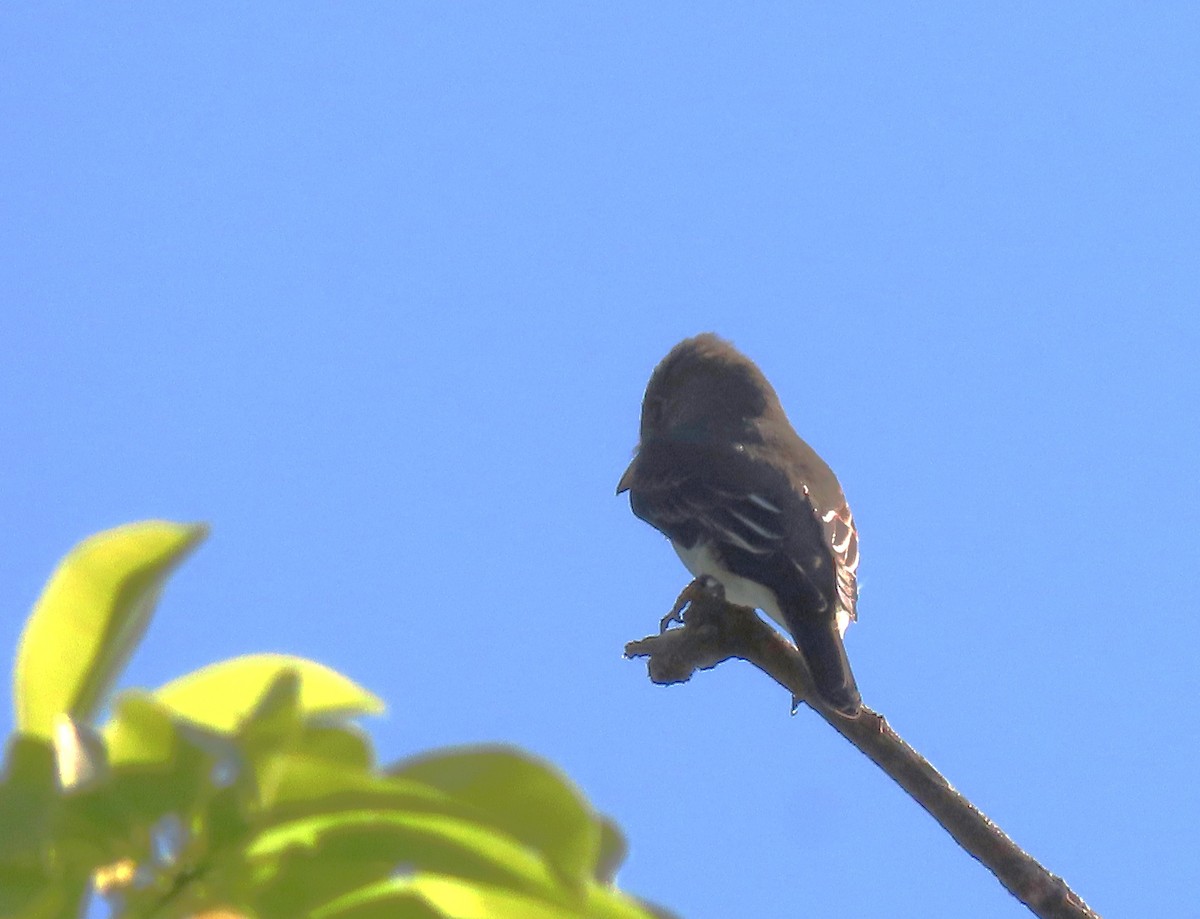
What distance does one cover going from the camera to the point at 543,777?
682 mm

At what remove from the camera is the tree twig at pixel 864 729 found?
9.64ft

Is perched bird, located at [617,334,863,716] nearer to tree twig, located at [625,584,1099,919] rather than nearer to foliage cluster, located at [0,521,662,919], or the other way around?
tree twig, located at [625,584,1099,919]

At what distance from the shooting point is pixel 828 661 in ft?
15.0

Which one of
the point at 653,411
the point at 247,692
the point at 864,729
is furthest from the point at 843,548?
the point at 247,692

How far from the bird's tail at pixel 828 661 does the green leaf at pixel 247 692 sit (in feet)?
10.5

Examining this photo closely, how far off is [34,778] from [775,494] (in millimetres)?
5196

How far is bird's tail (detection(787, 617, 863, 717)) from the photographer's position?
4070 mm

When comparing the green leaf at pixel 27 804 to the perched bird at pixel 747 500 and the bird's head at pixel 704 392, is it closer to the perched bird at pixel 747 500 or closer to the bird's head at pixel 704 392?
the perched bird at pixel 747 500

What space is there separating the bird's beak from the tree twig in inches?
71.3

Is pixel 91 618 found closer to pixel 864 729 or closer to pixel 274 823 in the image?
pixel 274 823

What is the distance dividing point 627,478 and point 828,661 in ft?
7.63

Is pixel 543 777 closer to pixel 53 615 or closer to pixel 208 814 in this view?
pixel 208 814

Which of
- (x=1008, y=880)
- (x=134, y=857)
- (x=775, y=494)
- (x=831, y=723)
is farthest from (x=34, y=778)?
(x=775, y=494)

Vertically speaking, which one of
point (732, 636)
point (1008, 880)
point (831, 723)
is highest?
point (732, 636)
